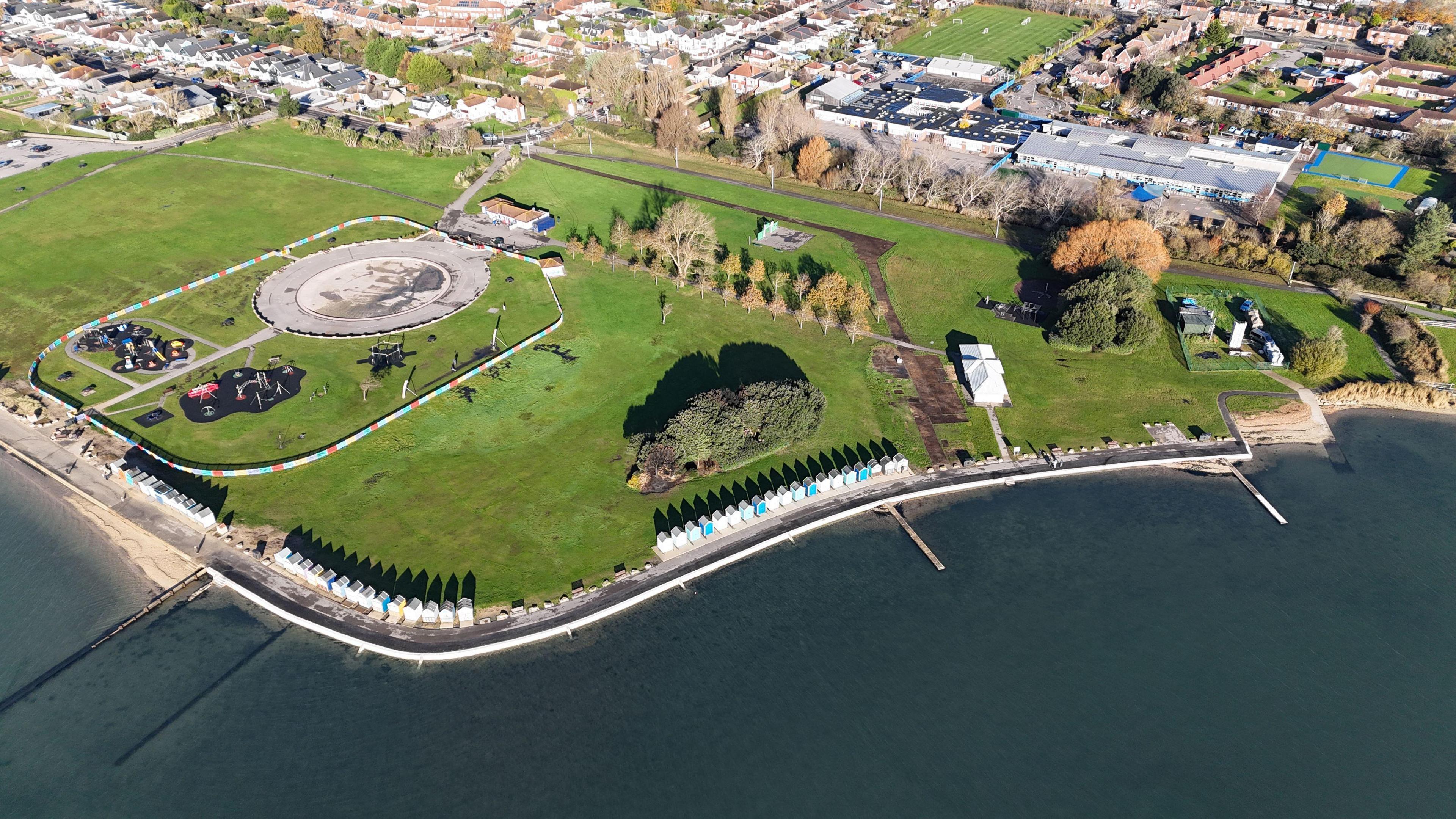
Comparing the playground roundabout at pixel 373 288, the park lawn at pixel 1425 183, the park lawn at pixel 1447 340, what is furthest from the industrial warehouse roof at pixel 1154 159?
the playground roundabout at pixel 373 288

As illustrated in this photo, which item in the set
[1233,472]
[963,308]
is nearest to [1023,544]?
[1233,472]

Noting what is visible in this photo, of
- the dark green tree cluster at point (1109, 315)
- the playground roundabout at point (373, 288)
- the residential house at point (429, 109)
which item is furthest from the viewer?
the residential house at point (429, 109)

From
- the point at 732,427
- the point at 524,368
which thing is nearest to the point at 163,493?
the point at 524,368

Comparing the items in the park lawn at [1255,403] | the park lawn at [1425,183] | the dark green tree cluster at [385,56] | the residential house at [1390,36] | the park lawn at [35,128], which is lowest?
the park lawn at [1255,403]

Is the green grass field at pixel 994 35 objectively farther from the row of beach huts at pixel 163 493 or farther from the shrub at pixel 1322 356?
the row of beach huts at pixel 163 493

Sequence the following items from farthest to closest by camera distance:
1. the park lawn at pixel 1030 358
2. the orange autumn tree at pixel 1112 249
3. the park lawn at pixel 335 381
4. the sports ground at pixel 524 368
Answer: the orange autumn tree at pixel 1112 249 → the park lawn at pixel 1030 358 → the park lawn at pixel 335 381 → the sports ground at pixel 524 368

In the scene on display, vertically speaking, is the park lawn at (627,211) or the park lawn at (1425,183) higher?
the park lawn at (1425,183)

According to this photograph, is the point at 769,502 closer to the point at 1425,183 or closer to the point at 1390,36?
the point at 1425,183
